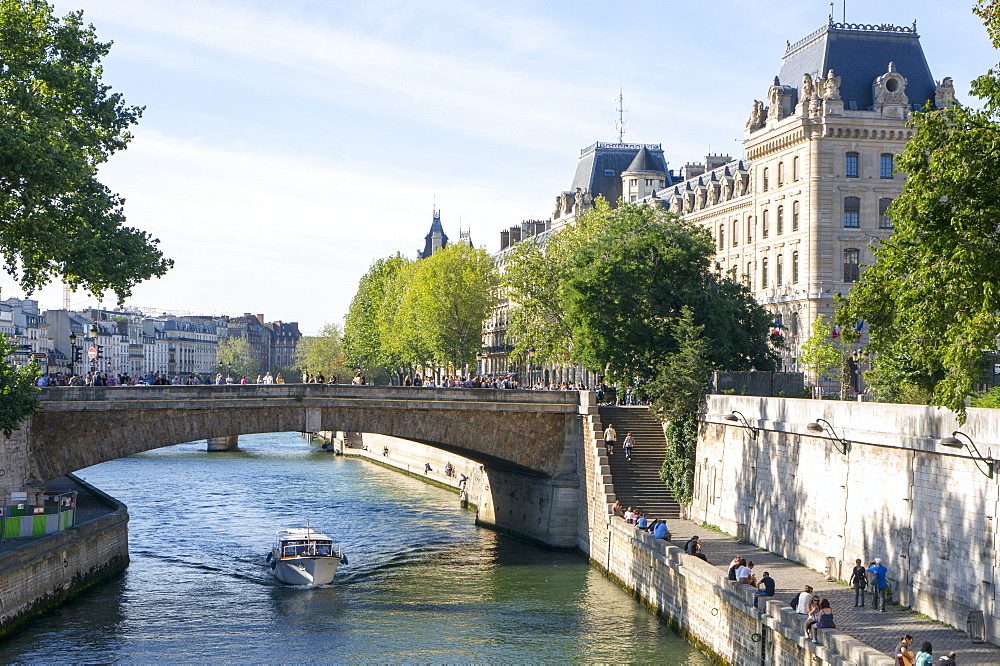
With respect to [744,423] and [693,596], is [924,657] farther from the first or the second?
[744,423]

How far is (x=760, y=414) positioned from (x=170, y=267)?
2140 cm

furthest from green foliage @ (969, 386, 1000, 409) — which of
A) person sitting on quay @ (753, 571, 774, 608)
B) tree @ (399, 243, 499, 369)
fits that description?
tree @ (399, 243, 499, 369)

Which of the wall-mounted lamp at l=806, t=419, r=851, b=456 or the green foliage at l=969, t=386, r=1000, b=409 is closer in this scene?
the green foliage at l=969, t=386, r=1000, b=409

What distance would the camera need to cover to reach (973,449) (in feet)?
98.6

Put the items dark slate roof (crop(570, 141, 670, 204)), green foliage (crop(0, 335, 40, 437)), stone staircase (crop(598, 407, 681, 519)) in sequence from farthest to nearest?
1. dark slate roof (crop(570, 141, 670, 204))
2. stone staircase (crop(598, 407, 681, 519))
3. green foliage (crop(0, 335, 40, 437))

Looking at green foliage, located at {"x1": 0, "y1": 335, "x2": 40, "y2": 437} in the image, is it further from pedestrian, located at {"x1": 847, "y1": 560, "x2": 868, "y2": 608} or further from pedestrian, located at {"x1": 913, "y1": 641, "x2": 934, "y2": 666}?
pedestrian, located at {"x1": 913, "y1": 641, "x2": 934, "y2": 666}

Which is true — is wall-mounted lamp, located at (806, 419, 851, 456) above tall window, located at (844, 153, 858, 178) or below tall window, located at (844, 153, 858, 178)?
below

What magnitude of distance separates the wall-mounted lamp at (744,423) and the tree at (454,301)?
55.2 m

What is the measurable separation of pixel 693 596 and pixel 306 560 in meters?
16.0

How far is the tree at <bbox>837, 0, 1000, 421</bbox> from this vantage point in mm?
27328

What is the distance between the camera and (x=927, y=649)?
26031mm

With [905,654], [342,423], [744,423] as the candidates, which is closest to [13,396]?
[342,423]

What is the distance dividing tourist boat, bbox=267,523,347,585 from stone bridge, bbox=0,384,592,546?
5.62m

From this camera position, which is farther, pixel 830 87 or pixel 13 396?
pixel 830 87
